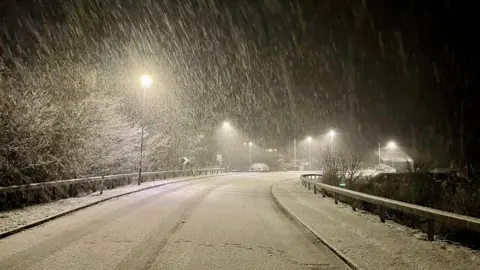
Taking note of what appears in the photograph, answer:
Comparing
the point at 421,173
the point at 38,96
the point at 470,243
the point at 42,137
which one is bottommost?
the point at 470,243

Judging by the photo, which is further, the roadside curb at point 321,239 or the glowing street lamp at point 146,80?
the glowing street lamp at point 146,80

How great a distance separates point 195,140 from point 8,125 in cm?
3597

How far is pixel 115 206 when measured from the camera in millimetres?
15242

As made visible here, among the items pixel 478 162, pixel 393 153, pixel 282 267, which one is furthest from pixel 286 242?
pixel 393 153

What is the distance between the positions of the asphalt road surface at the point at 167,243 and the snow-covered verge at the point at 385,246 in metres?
0.52

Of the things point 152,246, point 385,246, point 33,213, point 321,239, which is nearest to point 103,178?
point 33,213

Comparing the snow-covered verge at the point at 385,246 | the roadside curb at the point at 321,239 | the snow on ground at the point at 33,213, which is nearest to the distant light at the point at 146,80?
the snow on ground at the point at 33,213

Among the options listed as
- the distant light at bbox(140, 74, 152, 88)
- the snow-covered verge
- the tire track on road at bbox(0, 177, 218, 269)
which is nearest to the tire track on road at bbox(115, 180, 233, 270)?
the tire track on road at bbox(0, 177, 218, 269)

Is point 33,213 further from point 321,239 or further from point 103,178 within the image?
point 321,239

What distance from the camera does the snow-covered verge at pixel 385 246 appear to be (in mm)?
7086

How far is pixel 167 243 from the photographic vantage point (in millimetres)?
8398

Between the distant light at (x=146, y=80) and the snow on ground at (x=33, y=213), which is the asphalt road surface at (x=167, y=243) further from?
the distant light at (x=146, y=80)

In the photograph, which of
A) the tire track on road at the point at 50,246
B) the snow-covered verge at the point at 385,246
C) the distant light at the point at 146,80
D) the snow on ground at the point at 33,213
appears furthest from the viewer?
the distant light at the point at 146,80

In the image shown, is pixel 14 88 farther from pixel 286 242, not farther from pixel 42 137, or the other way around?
pixel 286 242
